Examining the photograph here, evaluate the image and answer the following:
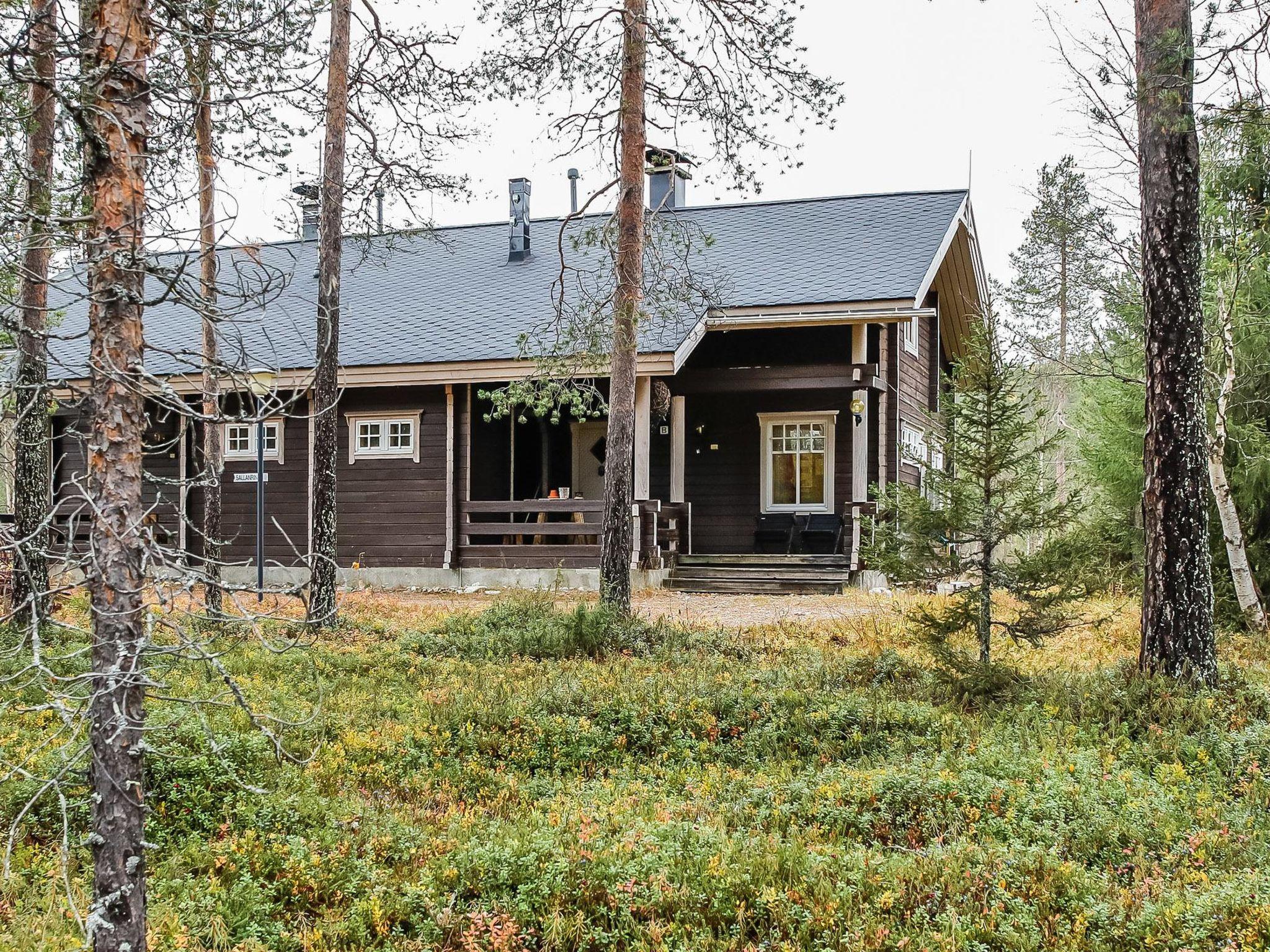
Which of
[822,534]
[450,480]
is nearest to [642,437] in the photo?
[450,480]

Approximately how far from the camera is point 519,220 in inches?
848

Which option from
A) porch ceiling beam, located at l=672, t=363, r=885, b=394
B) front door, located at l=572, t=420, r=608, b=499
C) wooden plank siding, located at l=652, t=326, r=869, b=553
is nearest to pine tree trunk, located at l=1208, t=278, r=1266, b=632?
porch ceiling beam, located at l=672, t=363, r=885, b=394

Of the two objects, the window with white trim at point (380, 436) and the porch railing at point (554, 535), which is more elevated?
the window with white trim at point (380, 436)

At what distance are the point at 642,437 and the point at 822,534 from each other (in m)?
3.74

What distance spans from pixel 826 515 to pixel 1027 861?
42.3ft

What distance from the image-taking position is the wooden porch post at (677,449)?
17.6 meters

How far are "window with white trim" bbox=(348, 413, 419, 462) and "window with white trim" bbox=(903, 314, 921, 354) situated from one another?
870 centimetres

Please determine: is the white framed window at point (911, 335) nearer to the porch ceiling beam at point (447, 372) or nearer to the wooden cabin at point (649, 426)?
the wooden cabin at point (649, 426)

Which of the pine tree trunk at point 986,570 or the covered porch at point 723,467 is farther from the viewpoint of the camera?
the covered porch at point 723,467

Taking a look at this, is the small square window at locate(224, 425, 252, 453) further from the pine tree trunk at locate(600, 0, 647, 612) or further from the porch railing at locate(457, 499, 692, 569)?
the pine tree trunk at locate(600, 0, 647, 612)

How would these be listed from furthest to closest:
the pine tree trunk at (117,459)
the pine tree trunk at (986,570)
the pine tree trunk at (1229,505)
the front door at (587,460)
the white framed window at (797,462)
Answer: the front door at (587,460) → the white framed window at (797,462) → the pine tree trunk at (1229,505) → the pine tree trunk at (986,570) → the pine tree trunk at (117,459)

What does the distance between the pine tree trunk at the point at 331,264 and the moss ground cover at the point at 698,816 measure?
2233mm

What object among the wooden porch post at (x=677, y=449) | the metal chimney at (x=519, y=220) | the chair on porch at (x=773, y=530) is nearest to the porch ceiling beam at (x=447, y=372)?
the wooden porch post at (x=677, y=449)

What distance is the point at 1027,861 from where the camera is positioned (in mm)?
4957
